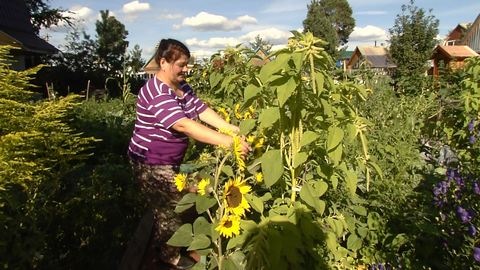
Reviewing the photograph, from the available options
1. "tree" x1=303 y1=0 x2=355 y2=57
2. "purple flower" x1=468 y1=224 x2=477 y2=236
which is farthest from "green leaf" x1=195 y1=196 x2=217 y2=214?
"tree" x1=303 y1=0 x2=355 y2=57

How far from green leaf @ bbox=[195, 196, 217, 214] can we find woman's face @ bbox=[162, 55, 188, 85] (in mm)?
1031

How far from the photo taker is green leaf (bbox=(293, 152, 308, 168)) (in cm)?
175

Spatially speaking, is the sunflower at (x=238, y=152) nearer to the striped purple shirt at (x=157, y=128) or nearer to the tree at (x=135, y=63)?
the striped purple shirt at (x=157, y=128)

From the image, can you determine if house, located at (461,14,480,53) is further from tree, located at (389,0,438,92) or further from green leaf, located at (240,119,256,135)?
green leaf, located at (240,119,256,135)

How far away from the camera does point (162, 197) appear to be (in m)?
2.59

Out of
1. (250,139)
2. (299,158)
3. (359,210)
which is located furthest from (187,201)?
(359,210)

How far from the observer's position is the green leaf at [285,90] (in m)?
1.52

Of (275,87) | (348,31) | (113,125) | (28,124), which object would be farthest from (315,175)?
(348,31)

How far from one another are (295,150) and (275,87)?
12.8 inches

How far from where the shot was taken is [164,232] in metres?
2.65

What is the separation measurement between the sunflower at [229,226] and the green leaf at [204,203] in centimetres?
8

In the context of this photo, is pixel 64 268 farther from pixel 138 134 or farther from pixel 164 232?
pixel 138 134

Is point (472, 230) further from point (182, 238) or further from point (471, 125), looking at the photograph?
point (471, 125)

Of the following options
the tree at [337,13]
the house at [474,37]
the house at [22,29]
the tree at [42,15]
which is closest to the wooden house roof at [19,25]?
the house at [22,29]
